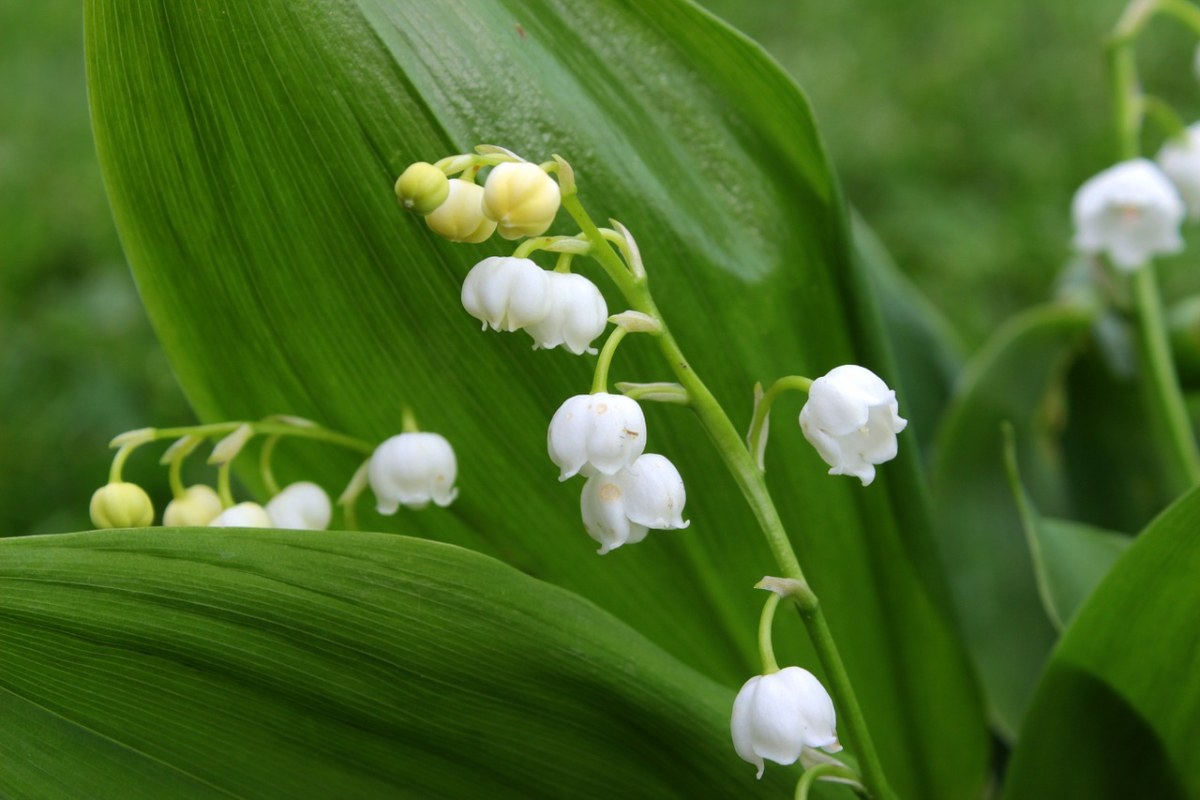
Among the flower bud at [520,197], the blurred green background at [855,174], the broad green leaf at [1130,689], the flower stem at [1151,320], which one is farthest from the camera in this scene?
→ the blurred green background at [855,174]

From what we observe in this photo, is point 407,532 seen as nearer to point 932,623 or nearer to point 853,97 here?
point 932,623

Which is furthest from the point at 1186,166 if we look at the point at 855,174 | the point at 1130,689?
the point at 855,174

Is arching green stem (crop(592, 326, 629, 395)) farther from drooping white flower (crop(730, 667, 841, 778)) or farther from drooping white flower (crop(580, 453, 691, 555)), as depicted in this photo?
drooping white flower (crop(730, 667, 841, 778))

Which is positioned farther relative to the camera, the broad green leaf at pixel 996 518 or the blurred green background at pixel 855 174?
the blurred green background at pixel 855 174

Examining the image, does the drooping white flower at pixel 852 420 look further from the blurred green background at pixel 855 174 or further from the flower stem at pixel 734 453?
the blurred green background at pixel 855 174

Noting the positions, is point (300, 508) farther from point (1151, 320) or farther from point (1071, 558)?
point (1151, 320)

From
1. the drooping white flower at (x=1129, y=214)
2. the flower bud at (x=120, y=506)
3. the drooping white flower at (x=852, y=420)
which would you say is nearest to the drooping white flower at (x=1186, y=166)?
the drooping white flower at (x=1129, y=214)

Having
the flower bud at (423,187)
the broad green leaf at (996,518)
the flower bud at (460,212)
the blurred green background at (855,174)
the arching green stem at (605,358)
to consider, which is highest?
the flower bud at (423,187)

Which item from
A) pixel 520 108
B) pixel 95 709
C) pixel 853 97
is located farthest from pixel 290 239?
pixel 853 97
